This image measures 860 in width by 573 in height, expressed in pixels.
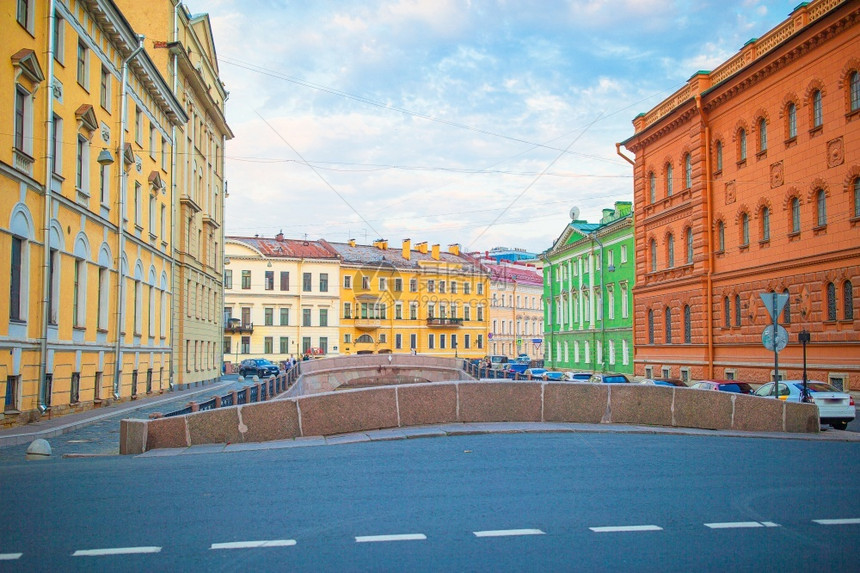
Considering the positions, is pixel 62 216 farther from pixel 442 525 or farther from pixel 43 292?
pixel 442 525

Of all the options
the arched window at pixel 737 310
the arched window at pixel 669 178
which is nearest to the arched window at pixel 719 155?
the arched window at pixel 669 178

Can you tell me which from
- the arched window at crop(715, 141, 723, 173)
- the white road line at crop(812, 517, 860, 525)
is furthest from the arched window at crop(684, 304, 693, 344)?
the white road line at crop(812, 517, 860, 525)

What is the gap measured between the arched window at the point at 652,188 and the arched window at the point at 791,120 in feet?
39.7

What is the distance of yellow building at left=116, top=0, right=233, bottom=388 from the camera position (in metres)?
39.9

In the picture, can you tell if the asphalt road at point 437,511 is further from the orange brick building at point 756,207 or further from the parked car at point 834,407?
the orange brick building at point 756,207

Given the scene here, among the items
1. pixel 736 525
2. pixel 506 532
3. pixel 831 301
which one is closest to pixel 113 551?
pixel 506 532

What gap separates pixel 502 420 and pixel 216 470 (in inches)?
307

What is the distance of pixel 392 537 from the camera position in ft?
25.4

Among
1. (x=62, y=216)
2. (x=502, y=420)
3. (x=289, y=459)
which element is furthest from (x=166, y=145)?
(x=289, y=459)

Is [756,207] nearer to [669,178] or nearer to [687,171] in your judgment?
[687,171]

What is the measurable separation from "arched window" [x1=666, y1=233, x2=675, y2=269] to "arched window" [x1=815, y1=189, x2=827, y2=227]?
12.0m

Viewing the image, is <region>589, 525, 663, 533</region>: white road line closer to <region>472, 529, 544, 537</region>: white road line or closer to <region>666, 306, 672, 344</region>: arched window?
<region>472, 529, 544, 537</region>: white road line

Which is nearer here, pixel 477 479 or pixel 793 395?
pixel 477 479

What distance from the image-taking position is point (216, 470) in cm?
1202
